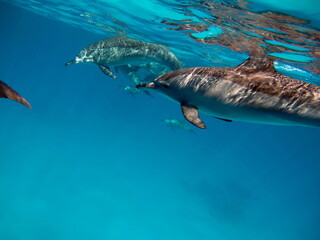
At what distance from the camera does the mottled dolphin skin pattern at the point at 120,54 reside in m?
10.5

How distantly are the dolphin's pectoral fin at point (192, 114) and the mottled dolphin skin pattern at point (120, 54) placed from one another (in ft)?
17.8

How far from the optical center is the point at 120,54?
1110 centimetres

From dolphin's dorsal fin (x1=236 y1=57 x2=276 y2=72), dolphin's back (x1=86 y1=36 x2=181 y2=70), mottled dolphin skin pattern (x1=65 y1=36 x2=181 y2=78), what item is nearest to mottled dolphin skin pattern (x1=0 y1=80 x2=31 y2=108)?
dolphin's dorsal fin (x1=236 y1=57 x2=276 y2=72)

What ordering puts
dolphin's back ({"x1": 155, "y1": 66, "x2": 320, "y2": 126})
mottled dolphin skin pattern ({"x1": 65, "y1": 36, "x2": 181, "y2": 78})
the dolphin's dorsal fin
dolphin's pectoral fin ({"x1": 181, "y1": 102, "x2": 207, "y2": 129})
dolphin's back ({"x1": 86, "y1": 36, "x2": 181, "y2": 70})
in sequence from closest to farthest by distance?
dolphin's back ({"x1": 155, "y1": 66, "x2": 320, "y2": 126}) → dolphin's pectoral fin ({"x1": 181, "y1": 102, "x2": 207, "y2": 129}) → the dolphin's dorsal fin → mottled dolphin skin pattern ({"x1": 65, "y1": 36, "x2": 181, "y2": 78}) → dolphin's back ({"x1": 86, "y1": 36, "x2": 181, "y2": 70})

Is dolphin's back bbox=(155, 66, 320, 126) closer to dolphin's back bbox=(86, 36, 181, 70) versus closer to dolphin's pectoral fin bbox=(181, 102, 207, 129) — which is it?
dolphin's pectoral fin bbox=(181, 102, 207, 129)

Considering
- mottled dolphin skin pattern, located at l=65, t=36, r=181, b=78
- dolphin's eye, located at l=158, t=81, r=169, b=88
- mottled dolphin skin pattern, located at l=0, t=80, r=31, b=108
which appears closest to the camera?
mottled dolphin skin pattern, located at l=0, t=80, r=31, b=108

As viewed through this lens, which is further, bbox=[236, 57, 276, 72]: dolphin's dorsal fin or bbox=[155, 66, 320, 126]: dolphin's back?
bbox=[236, 57, 276, 72]: dolphin's dorsal fin

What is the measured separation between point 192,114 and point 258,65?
160cm

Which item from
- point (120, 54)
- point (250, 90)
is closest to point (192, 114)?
→ point (250, 90)

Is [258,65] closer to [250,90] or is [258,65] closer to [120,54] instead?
[250,90]

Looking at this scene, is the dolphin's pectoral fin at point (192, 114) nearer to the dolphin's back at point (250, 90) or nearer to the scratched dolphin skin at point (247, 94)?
the scratched dolphin skin at point (247, 94)

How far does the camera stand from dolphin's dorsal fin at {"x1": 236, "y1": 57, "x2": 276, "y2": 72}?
476 cm

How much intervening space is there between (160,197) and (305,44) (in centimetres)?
2147

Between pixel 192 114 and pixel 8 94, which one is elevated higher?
pixel 8 94
